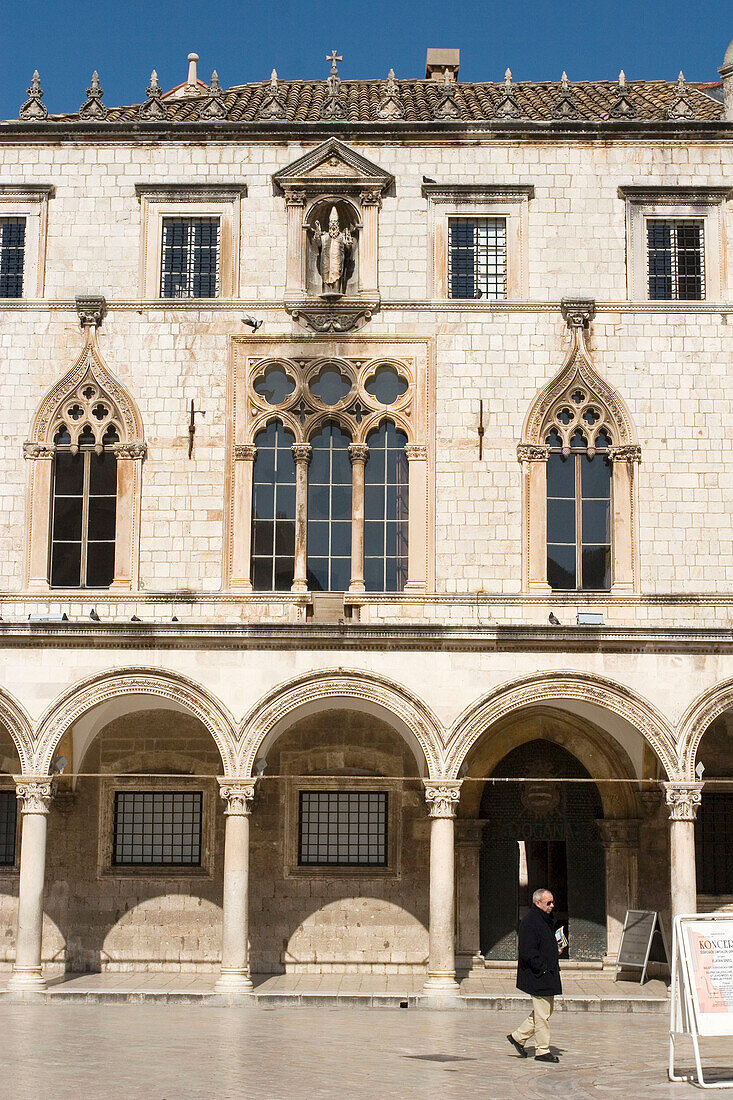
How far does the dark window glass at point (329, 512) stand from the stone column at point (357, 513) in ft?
0.73

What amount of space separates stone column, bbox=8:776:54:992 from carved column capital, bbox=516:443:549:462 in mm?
9867

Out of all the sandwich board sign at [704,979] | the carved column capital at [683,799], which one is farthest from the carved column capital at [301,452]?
the sandwich board sign at [704,979]

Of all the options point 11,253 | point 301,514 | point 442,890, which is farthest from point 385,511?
point 11,253

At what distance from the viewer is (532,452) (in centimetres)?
2638

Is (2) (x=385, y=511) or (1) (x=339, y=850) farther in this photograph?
(1) (x=339, y=850)

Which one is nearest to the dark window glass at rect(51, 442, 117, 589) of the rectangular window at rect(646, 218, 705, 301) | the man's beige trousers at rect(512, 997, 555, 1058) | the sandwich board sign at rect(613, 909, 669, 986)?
the rectangular window at rect(646, 218, 705, 301)

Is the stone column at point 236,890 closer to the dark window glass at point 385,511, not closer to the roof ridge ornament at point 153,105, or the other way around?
the dark window glass at point 385,511

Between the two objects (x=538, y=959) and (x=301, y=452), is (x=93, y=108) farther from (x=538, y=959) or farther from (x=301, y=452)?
(x=538, y=959)

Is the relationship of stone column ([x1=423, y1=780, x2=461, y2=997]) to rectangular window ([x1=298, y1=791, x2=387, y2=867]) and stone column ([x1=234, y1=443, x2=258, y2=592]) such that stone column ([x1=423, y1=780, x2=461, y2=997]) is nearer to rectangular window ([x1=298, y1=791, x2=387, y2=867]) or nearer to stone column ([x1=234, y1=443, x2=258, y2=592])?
rectangular window ([x1=298, y1=791, x2=387, y2=867])

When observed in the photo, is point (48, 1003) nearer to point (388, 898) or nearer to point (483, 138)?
point (388, 898)

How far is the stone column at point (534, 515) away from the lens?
25.9 metres

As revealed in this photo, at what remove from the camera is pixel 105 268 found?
27.2 metres

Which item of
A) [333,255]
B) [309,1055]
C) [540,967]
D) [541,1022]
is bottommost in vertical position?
[309,1055]

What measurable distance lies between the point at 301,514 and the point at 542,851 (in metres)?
7.69
